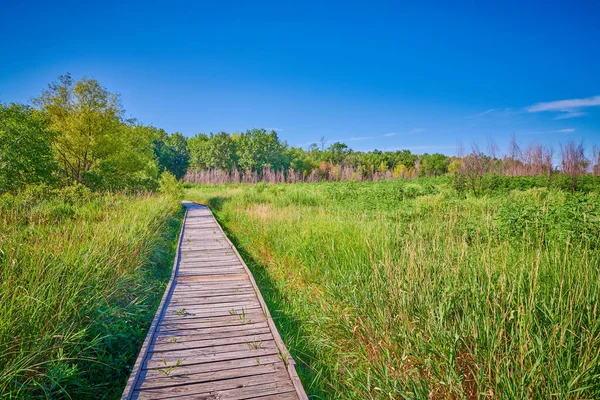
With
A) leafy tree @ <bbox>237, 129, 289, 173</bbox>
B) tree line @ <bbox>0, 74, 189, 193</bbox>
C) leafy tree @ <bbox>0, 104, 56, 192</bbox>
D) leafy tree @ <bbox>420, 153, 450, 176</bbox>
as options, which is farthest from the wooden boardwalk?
leafy tree @ <bbox>420, 153, 450, 176</bbox>

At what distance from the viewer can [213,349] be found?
332cm

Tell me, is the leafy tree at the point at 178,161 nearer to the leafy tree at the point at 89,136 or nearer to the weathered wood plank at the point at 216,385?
the leafy tree at the point at 89,136

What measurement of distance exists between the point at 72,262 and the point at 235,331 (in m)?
2.32

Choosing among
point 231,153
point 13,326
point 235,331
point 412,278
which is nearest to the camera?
point 13,326

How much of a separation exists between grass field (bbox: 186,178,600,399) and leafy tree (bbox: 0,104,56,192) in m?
10.4

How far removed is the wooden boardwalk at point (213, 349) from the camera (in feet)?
8.79

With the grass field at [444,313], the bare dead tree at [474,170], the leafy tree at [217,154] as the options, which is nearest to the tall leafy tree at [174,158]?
the leafy tree at [217,154]

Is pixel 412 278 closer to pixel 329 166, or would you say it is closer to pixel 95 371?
pixel 95 371

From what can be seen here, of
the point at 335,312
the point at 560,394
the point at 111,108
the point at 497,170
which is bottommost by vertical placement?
the point at 335,312

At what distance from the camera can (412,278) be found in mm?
3047

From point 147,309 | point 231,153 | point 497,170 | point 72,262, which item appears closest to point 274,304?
point 147,309

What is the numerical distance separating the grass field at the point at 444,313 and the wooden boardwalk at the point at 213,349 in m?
0.43

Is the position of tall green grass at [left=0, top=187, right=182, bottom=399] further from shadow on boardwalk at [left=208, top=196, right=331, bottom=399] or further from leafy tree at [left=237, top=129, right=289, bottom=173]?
leafy tree at [left=237, top=129, right=289, bottom=173]

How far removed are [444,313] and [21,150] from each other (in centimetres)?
1418
